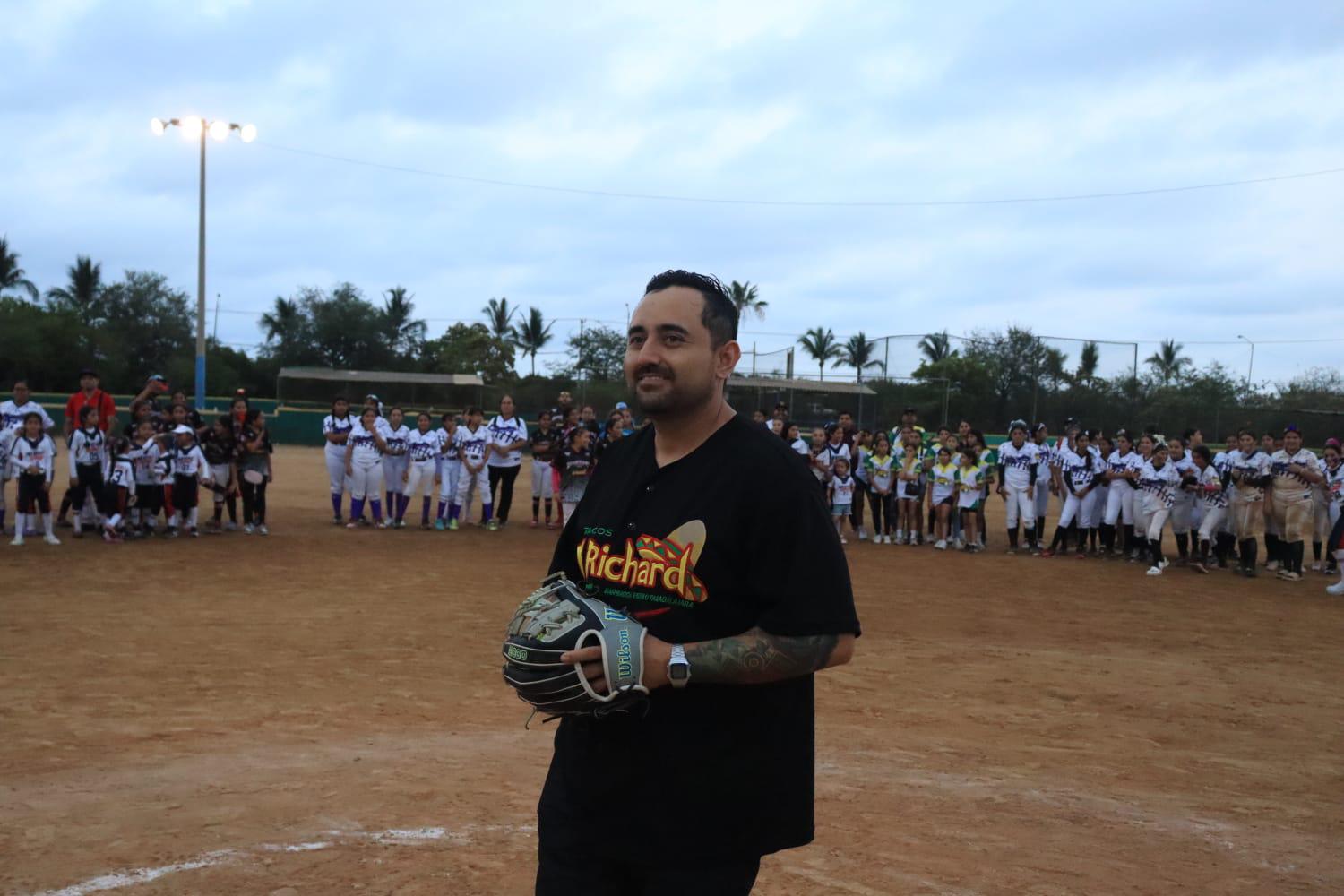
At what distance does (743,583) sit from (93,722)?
5565 mm

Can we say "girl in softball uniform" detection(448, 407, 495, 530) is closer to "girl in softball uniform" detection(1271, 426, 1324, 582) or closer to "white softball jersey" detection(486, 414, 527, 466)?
"white softball jersey" detection(486, 414, 527, 466)

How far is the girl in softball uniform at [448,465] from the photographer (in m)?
17.7

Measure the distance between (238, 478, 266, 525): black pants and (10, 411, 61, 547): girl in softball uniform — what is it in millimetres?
2697

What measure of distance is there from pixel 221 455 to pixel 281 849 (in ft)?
40.6

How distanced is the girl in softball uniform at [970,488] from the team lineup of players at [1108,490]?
0.07 ft

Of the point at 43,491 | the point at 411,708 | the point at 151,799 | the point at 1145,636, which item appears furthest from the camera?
the point at 43,491

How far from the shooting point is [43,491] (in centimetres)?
1383

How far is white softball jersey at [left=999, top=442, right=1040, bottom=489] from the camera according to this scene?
17578mm

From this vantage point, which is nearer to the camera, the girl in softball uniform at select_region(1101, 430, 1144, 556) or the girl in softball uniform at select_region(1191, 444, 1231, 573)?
the girl in softball uniform at select_region(1191, 444, 1231, 573)

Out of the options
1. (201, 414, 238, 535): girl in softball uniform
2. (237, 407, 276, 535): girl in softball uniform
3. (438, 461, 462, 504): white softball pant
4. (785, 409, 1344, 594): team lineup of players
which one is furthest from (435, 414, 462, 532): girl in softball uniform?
(785, 409, 1344, 594): team lineup of players

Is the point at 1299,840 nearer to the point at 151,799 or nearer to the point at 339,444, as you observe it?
the point at 151,799

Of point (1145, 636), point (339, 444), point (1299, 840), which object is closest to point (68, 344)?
point (339, 444)

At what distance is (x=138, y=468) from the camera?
14.7m

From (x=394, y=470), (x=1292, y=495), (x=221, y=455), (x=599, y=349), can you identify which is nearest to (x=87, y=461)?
(x=221, y=455)
